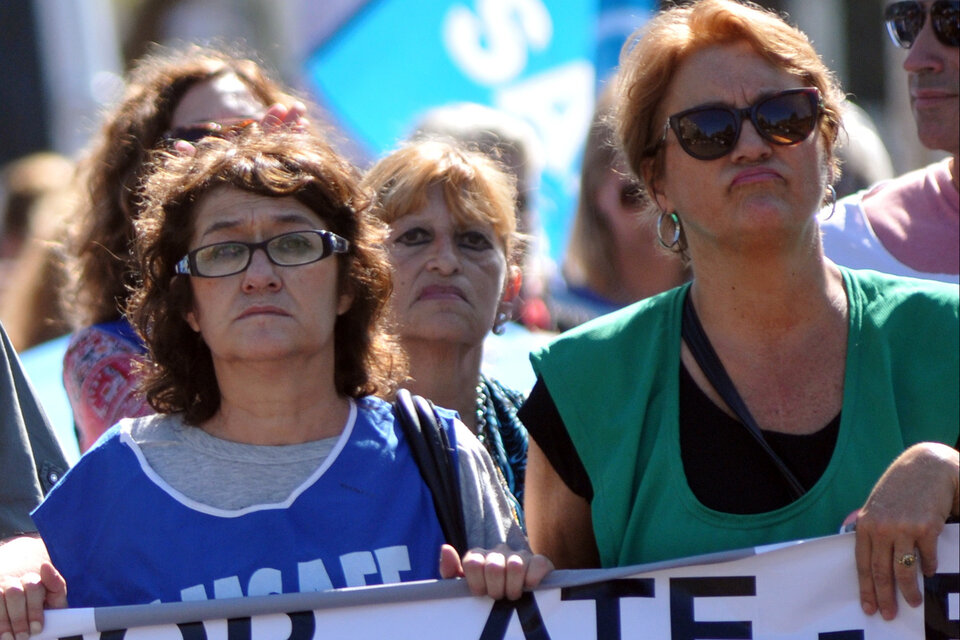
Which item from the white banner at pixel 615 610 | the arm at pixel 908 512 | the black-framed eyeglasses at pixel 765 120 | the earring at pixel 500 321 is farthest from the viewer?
the earring at pixel 500 321

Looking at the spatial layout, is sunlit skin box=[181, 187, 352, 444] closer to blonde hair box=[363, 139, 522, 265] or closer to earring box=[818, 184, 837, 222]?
blonde hair box=[363, 139, 522, 265]

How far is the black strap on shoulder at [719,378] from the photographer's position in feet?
8.66

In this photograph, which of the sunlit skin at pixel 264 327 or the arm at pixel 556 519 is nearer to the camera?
the sunlit skin at pixel 264 327

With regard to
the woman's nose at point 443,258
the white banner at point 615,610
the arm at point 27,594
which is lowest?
the white banner at point 615,610

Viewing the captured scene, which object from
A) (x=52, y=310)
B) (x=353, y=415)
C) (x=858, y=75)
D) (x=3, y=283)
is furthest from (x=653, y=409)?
(x=858, y=75)

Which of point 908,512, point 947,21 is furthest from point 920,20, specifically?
point 908,512

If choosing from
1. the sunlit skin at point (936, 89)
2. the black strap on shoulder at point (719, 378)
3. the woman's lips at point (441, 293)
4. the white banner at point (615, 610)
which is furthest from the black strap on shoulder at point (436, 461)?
the sunlit skin at point (936, 89)

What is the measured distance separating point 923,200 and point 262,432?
172 cm

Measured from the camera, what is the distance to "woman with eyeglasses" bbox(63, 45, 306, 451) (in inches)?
129

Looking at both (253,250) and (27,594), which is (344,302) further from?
(27,594)

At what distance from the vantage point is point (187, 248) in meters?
2.82

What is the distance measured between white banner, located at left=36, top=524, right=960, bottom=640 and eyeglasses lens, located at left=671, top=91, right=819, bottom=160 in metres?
0.75

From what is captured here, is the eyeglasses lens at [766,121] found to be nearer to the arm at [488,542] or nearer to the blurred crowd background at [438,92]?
the arm at [488,542]

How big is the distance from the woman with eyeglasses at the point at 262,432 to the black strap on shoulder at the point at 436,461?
18mm
